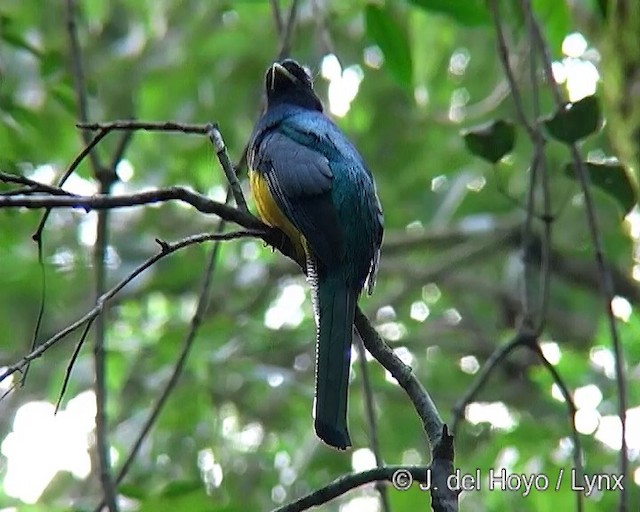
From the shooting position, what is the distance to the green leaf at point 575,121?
311 centimetres

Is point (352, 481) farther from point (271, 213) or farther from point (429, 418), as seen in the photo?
point (271, 213)

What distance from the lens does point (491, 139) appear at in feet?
10.7

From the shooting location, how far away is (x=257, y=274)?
5867 mm

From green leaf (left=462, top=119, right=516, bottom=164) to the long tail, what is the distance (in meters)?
0.72

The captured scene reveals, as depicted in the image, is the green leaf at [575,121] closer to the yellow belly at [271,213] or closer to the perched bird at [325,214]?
the perched bird at [325,214]

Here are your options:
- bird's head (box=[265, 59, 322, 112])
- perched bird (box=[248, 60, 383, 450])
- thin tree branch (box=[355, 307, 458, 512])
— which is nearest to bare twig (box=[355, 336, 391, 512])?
perched bird (box=[248, 60, 383, 450])

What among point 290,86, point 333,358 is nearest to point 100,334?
A: point 333,358

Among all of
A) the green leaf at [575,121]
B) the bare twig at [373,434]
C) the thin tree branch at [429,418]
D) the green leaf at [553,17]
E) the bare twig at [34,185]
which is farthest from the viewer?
the green leaf at [553,17]

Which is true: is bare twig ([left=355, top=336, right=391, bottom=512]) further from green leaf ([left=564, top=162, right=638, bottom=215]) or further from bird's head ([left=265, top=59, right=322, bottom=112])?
bird's head ([left=265, top=59, right=322, bottom=112])

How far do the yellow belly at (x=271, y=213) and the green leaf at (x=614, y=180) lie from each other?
0.90 m

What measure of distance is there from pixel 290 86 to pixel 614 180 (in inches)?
53.8

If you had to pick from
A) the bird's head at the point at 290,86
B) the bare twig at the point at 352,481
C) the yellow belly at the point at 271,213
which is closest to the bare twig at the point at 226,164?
the yellow belly at the point at 271,213

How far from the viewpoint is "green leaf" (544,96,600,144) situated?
10.2 feet

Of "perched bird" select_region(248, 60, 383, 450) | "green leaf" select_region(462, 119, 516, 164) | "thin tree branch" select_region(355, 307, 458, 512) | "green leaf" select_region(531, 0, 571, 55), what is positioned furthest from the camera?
"green leaf" select_region(531, 0, 571, 55)
